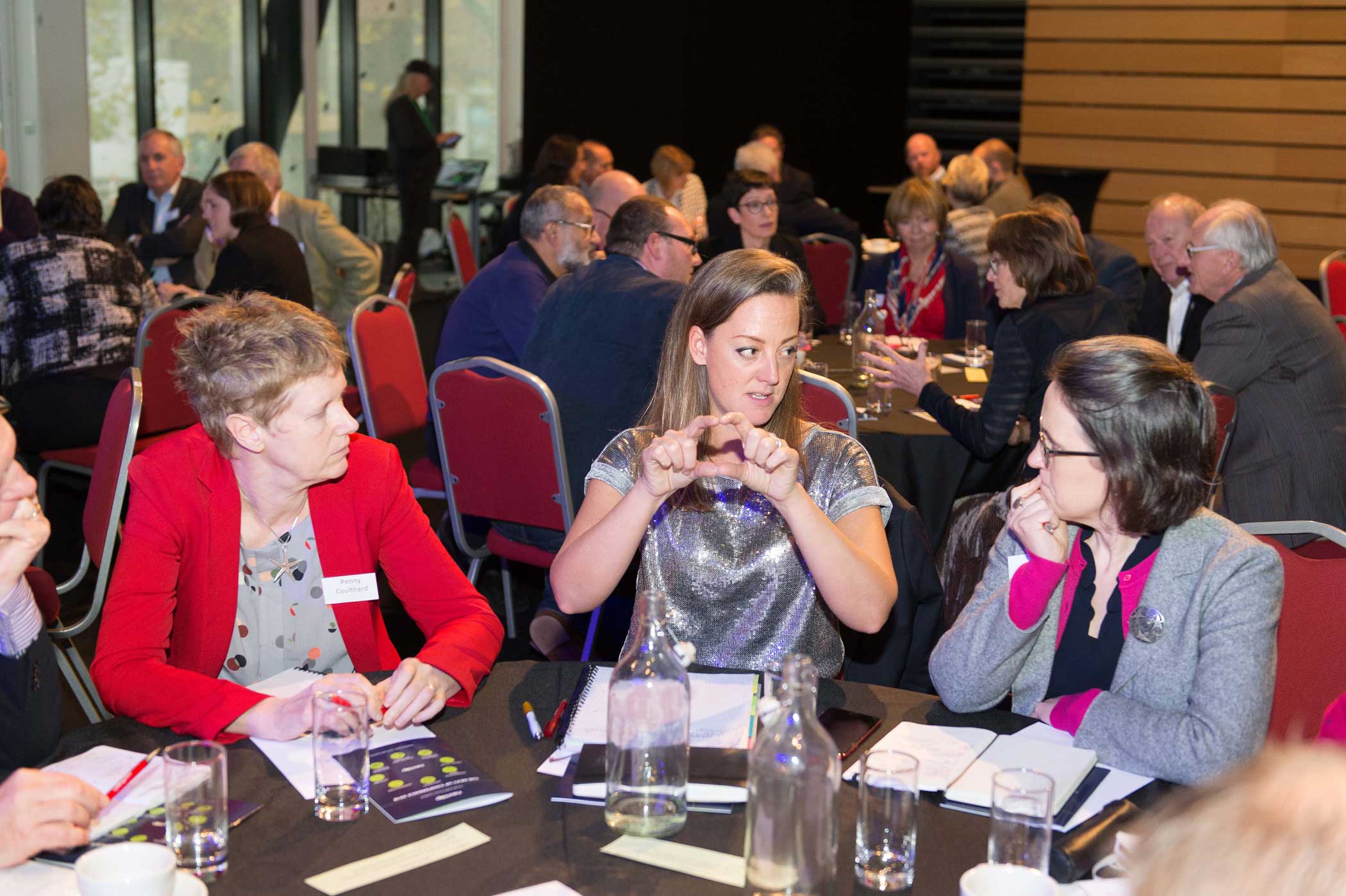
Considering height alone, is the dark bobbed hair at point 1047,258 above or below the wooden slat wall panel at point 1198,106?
below

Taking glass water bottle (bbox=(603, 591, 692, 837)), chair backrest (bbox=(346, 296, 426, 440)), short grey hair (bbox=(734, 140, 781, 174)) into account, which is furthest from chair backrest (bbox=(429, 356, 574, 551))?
short grey hair (bbox=(734, 140, 781, 174))

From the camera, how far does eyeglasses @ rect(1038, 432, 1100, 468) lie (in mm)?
1927

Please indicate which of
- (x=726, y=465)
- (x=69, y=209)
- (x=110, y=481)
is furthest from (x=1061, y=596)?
(x=69, y=209)

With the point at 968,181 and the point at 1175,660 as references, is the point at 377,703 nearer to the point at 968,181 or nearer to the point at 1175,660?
the point at 1175,660

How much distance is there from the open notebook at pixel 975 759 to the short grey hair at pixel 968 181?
565cm

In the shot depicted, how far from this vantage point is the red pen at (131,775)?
1.54 m

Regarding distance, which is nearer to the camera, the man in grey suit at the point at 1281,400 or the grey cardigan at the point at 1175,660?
the grey cardigan at the point at 1175,660

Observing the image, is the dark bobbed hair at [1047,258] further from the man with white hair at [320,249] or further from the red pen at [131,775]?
the man with white hair at [320,249]

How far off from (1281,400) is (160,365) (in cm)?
384

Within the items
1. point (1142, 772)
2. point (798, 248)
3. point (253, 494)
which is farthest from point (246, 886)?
point (798, 248)

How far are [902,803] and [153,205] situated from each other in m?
6.89

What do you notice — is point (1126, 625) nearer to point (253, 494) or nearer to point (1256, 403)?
point (253, 494)

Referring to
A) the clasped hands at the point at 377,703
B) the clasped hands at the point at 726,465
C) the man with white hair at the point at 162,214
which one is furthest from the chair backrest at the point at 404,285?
the clasped hands at the point at 377,703

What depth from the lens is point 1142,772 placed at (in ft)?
5.54
